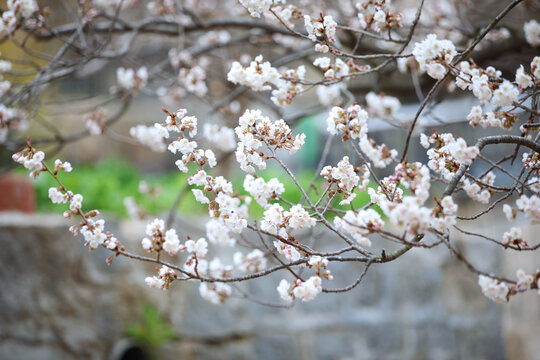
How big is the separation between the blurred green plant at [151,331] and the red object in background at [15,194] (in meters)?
1.02

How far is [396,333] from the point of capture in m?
3.69

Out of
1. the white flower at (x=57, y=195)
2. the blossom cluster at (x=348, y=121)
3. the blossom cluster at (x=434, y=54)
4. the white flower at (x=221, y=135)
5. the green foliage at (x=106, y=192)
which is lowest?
the white flower at (x=57, y=195)

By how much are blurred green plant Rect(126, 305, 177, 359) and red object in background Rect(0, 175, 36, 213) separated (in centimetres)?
102

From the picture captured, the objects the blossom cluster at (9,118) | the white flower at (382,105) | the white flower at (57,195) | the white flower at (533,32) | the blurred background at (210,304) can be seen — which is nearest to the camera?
the white flower at (57,195)

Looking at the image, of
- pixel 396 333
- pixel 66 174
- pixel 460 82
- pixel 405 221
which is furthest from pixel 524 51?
pixel 66 174

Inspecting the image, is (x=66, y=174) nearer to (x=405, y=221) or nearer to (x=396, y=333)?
(x=396, y=333)

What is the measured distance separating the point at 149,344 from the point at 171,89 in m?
1.73

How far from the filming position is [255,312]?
362 centimetres

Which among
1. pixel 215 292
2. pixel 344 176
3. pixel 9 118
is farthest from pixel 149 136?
pixel 344 176

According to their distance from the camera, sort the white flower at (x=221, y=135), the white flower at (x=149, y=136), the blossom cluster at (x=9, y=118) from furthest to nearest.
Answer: the white flower at (x=149, y=136), the white flower at (x=221, y=135), the blossom cluster at (x=9, y=118)

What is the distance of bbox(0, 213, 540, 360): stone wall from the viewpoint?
120 inches

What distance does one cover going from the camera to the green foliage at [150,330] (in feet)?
10.9

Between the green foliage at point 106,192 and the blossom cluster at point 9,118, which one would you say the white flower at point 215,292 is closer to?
the blossom cluster at point 9,118

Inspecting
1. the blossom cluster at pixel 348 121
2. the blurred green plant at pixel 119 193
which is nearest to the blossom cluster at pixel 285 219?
the blossom cluster at pixel 348 121
